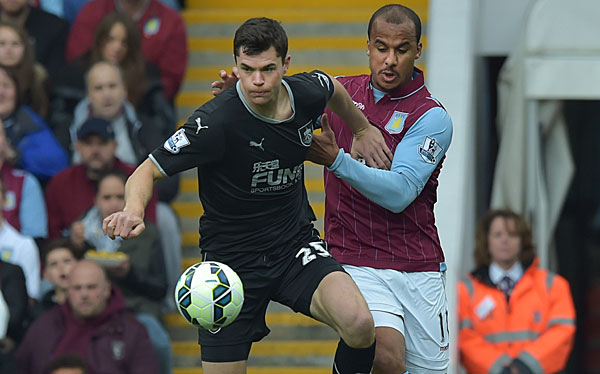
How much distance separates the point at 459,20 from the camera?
11.2 meters

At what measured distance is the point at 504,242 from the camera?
33.1ft

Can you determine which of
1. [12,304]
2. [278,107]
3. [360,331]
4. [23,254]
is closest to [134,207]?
[278,107]

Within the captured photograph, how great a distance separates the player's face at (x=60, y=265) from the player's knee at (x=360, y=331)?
3.63 meters

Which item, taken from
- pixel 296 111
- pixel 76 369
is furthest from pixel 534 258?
pixel 296 111

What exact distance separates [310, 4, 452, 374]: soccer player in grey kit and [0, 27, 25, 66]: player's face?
4.17 m

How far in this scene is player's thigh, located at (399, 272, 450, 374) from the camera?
701 centimetres

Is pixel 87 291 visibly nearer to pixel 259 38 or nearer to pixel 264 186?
pixel 264 186

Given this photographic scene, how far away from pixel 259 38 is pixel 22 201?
418 centimetres

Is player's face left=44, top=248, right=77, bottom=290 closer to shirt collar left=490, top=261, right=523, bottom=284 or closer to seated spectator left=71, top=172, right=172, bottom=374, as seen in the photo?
seated spectator left=71, top=172, right=172, bottom=374

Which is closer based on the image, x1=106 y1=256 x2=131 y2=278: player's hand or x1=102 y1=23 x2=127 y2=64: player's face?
x1=106 y1=256 x2=131 y2=278: player's hand

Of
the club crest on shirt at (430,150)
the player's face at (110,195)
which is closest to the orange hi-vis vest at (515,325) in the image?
the player's face at (110,195)

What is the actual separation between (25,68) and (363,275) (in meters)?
4.58

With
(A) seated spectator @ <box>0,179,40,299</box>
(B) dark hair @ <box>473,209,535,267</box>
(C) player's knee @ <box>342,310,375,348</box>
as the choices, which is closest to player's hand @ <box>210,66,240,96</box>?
(C) player's knee @ <box>342,310,375,348</box>

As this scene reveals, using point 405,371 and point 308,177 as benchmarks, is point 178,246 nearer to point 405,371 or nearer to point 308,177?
point 308,177
